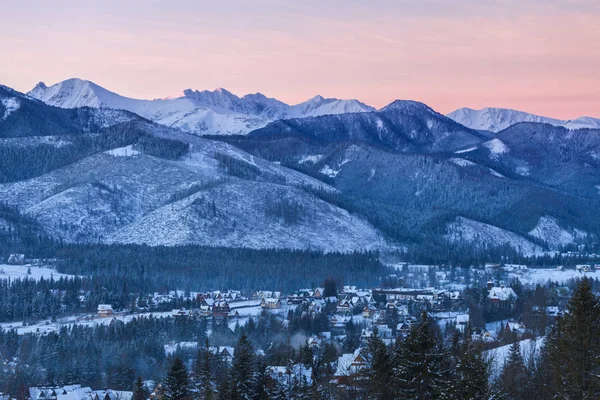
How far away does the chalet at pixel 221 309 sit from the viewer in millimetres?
98681

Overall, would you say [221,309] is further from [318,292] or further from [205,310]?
[318,292]

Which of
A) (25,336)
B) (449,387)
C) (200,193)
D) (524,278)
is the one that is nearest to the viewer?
(449,387)

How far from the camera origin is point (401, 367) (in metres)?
38.7

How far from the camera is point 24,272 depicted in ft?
413

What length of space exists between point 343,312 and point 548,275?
174 ft

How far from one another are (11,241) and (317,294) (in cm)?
6034

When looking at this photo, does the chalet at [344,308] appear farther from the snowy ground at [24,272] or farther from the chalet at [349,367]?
the chalet at [349,367]

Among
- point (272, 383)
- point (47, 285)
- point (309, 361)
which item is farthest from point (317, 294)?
point (272, 383)

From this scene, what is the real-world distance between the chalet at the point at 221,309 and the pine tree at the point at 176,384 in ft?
167

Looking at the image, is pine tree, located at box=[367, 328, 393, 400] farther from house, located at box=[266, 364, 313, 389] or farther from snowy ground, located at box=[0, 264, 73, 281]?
snowy ground, located at box=[0, 264, 73, 281]

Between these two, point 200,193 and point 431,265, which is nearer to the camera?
point 431,265

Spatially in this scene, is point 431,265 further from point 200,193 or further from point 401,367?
point 401,367

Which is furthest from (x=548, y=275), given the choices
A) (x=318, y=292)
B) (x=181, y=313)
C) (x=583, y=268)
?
(x=181, y=313)

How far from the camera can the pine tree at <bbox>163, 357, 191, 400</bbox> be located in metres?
46.1
